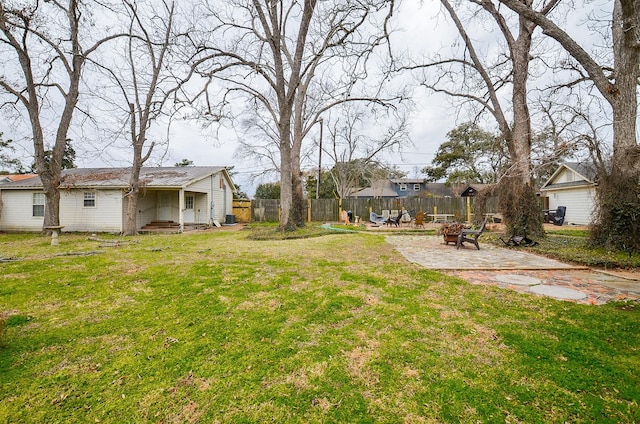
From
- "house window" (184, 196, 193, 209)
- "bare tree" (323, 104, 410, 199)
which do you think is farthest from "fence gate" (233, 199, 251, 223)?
"bare tree" (323, 104, 410, 199)

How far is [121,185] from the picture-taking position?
13383 millimetres

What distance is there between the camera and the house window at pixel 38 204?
47.5 ft

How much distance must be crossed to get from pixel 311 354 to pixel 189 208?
1626cm

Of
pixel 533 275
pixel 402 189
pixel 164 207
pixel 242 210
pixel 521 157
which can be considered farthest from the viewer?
pixel 402 189

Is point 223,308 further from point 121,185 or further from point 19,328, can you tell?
point 121,185

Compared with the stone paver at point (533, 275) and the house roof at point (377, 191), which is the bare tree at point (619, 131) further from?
the house roof at point (377, 191)

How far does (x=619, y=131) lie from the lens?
625cm

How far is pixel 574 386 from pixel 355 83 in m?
12.5

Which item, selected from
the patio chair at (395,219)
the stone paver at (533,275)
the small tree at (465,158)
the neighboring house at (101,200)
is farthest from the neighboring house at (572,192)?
the neighboring house at (101,200)

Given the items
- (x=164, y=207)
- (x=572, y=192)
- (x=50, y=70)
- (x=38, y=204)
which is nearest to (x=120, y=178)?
(x=164, y=207)

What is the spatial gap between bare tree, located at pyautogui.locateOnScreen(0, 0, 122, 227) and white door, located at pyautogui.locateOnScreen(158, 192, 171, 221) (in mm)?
4704

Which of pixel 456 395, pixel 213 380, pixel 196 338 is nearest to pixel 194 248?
pixel 196 338

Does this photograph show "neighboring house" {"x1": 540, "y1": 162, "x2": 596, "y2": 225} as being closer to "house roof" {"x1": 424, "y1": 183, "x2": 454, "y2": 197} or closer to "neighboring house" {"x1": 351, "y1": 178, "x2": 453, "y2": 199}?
"house roof" {"x1": 424, "y1": 183, "x2": 454, "y2": 197}

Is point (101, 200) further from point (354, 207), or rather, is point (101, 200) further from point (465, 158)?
point (465, 158)
